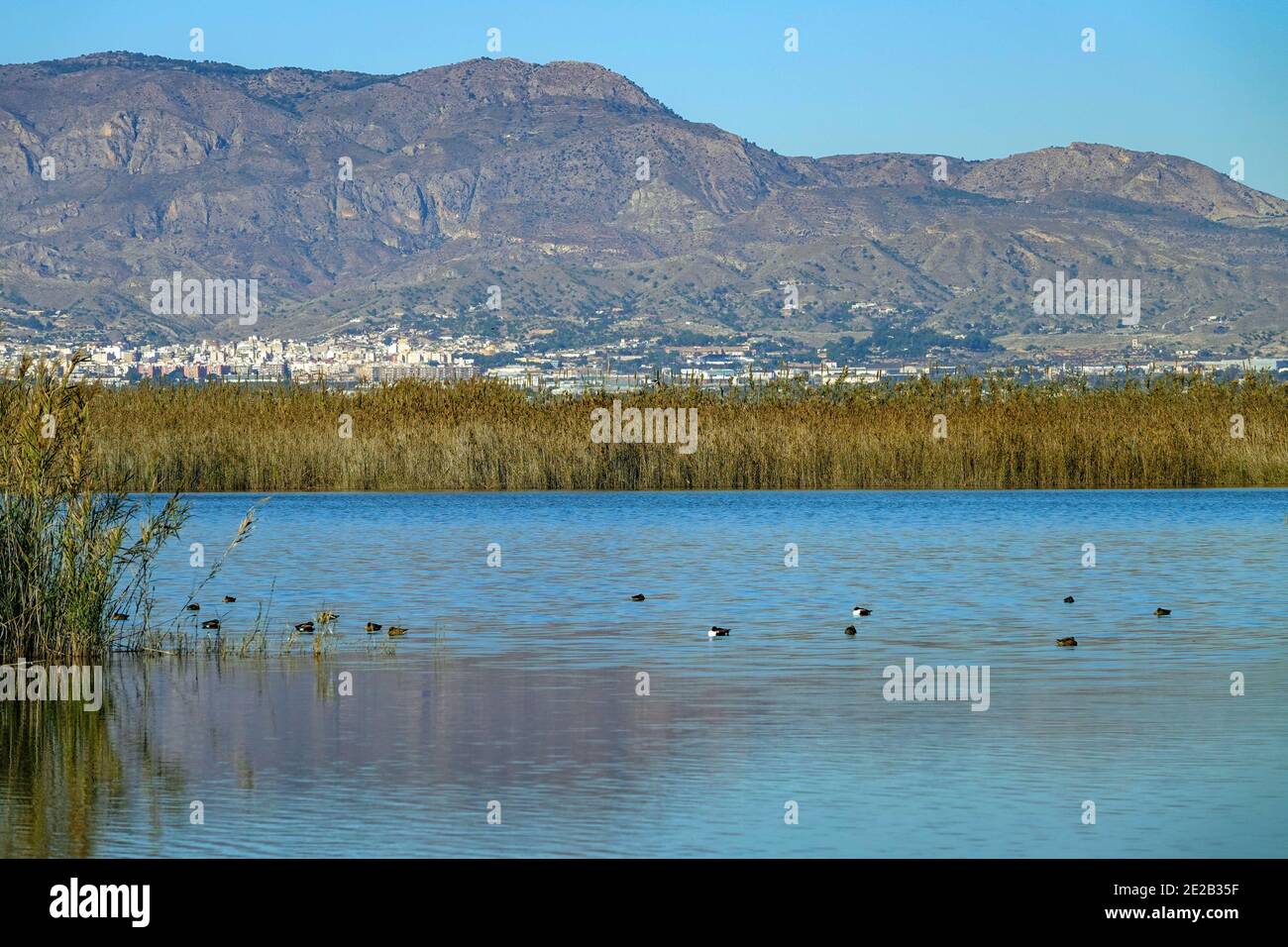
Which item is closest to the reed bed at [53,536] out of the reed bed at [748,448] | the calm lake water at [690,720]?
the calm lake water at [690,720]

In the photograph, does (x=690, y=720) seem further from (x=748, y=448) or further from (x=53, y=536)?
(x=748, y=448)

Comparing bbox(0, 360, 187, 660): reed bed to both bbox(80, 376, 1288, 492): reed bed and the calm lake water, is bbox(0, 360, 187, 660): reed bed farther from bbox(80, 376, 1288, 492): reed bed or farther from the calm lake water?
bbox(80, 376, 1288, 492): reed bed

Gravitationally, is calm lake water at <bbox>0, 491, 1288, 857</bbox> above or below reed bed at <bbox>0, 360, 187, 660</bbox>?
below

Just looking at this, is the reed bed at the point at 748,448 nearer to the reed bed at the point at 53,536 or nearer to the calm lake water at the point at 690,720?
the calm lake water at the point at 690,720

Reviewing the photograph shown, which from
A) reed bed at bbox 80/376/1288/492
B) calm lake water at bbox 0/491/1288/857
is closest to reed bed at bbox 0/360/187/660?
calm lake water at bbox 0/491/1288/857

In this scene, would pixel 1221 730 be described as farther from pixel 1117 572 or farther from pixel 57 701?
pixel 1117 572

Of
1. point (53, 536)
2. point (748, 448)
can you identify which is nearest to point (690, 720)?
point (53, 536)
